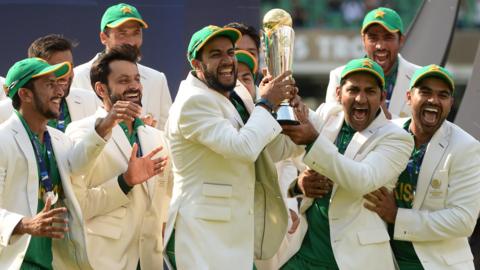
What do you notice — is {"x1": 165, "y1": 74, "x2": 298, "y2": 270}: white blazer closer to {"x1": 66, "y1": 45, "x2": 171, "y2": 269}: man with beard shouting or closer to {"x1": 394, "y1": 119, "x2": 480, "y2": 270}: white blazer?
{"x1": 66, "y1": 45, "x2": 171, "y2": 269}: man with beard shouting

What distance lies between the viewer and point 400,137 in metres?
7.20

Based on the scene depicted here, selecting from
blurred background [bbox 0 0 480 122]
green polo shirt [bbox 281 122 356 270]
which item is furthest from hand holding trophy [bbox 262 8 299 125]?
blurred background [bbox 0 0 480 122]

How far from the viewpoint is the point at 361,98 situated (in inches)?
284

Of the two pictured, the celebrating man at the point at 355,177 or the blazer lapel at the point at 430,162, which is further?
the blazer lapel at the point at 430,162

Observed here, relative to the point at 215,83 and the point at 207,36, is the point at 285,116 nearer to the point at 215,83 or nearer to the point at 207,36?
the point at 215,83

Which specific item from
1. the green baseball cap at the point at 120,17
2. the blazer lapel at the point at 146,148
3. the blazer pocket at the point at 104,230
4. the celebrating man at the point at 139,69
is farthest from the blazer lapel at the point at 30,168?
the green baseball cap at the point at 120,17

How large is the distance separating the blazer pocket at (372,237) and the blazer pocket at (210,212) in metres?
0.82

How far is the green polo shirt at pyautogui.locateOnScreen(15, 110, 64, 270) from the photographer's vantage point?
23.1 feet

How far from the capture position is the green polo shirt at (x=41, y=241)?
705cm

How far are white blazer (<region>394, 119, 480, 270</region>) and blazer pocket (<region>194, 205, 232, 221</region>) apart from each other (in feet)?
3.40

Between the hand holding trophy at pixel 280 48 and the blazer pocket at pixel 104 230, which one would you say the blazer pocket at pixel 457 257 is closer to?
the hand holding trophy at pixel 280 48

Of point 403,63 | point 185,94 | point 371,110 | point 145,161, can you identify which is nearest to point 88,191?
point 145,161

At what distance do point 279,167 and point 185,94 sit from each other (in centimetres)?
135

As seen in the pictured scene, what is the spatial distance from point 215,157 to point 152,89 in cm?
191
